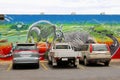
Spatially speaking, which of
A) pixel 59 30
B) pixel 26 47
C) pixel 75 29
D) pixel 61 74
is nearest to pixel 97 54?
pixel 26 47

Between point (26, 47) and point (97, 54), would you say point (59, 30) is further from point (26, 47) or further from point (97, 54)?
point (26, 47)

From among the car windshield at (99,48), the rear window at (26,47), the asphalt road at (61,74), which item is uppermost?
the rear window at (26,47)

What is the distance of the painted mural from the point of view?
1330 inches

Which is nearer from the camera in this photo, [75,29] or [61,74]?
[61,74]

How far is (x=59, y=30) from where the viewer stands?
1359 inches

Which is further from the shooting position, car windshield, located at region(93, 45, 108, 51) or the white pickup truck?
car windshield, located at region(93, 45, 108, 51)

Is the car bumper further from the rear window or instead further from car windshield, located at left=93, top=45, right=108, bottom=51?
car windshield, located at left=93, top=45, right=108, bottom=51

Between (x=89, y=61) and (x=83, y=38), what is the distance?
28.1ft

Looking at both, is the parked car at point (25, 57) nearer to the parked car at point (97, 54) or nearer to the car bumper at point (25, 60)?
the car bumper at point (25, 60)

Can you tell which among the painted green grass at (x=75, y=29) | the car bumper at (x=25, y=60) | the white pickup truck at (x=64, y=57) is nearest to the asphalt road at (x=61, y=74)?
the car bumper at (x=25, y=60)

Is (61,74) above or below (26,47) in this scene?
below

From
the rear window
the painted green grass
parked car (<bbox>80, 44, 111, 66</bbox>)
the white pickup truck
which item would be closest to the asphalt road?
the rear window

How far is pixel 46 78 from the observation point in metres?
18.1

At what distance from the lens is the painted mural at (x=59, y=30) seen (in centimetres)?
3378
